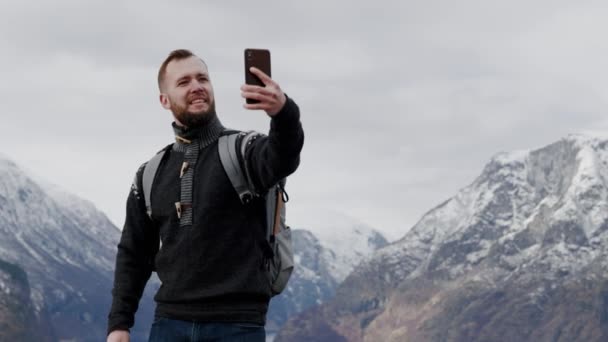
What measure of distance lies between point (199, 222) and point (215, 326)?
3.67 ft

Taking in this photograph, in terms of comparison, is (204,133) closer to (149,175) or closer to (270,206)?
(149,175)

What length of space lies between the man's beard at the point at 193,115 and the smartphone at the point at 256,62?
148 cm

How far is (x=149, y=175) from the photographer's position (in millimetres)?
10836

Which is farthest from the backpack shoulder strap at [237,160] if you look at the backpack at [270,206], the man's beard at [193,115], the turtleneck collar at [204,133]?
the man's beard at [193,115]

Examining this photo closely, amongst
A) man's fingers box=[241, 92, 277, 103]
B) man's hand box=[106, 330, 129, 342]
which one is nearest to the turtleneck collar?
man's fingers box=[241, 92, 277, 103]

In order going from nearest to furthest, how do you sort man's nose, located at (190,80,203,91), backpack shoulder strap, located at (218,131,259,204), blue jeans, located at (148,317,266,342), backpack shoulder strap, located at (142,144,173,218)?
1. blue jeans, located at (148,317,266,342)
2. backpack shoulder strap, located at (218,131,259,204)
3. man's nose, located at (190,80,203,91)
4. backpack shoulder strap, located at (142,144,173,218)

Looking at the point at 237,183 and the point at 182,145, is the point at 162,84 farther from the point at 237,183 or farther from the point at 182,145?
the point at 237,183

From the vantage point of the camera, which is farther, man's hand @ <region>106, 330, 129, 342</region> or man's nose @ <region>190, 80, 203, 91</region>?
man's hand @ <region>106, 330, 129, 342</region>

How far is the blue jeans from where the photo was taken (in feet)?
31.9

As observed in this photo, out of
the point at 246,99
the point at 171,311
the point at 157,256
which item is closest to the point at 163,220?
the point at 157,256

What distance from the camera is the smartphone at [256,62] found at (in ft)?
29.2

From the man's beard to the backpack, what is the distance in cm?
34

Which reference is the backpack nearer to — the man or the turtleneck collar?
the man

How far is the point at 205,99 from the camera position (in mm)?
10289
